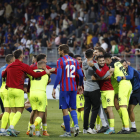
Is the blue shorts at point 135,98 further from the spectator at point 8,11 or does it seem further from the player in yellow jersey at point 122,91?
the spectator at point 8,11

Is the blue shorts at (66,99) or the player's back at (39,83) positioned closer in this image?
the blue shorts at (66,99)

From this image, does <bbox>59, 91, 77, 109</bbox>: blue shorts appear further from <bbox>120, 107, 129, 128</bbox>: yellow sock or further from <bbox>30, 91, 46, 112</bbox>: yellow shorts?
<bbox>120, 107, 129, 128</bbox>: yellow sock

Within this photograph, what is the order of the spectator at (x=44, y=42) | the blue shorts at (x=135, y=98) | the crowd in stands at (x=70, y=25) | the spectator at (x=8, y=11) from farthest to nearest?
1. the spectator at (x=8, y=11)
2. the spectator at (x=44, y=42)
3. the crowd in stands at (x=70, y=25)
4. the blue shorts at (x=135, y=98)

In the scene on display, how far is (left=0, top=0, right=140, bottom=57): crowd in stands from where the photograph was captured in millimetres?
18908

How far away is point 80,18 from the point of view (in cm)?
2177

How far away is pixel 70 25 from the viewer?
71.4 feet

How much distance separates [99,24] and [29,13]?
19.5ft

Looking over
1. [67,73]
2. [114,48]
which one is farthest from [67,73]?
[114,48]

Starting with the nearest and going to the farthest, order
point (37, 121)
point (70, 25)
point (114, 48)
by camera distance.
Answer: point (37, 121)
point (114, 48)
point (70, 25)

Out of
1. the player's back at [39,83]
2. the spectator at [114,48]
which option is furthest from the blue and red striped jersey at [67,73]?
the spectator at [114,48]

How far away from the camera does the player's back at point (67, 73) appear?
7.25 meters

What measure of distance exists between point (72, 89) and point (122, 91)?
132 centimetres

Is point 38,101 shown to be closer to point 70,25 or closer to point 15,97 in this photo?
point 15,97

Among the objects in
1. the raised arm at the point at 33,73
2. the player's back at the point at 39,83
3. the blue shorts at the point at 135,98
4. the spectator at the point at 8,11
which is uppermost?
the spectator at the point at 8,11
